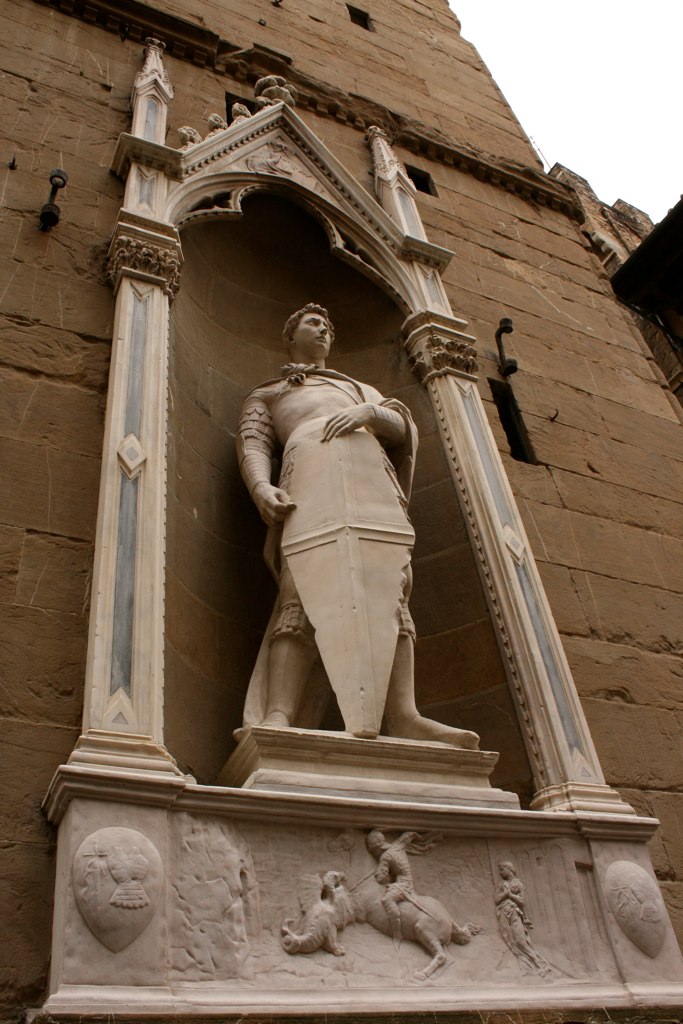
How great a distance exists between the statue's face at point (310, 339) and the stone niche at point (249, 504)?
0.58 metres

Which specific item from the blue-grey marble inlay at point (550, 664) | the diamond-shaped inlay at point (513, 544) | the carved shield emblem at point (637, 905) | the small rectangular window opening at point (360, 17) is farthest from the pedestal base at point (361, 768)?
the small rectangular window opening at point (360, 17)

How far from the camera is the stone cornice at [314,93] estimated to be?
7.01 meters

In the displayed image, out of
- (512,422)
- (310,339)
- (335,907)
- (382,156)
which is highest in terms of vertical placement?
(382,156)

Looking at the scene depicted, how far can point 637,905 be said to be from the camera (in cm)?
351

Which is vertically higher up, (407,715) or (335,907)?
(407,715)

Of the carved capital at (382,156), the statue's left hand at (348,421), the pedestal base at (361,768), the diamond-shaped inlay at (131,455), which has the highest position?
the carved capital at (382,156)

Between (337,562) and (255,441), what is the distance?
40.2 inches

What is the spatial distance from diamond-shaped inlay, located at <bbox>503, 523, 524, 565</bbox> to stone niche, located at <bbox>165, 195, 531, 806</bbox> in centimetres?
25

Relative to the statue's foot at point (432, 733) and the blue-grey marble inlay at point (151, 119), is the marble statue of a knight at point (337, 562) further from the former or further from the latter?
the blue-grey marble inlay at point (151, 119)

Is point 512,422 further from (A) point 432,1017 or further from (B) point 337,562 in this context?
(A) point 432,1017

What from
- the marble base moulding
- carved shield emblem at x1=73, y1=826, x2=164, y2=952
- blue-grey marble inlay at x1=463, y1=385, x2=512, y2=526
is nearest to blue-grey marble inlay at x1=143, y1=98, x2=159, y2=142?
blue-grey marble inlay at x1=463, y1=385, x2=512, y2=526

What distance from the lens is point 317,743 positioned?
11.3ft

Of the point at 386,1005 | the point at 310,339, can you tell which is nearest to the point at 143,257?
the point at 310,339

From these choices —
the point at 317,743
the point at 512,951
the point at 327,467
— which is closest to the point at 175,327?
the point at 327,467
